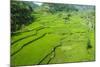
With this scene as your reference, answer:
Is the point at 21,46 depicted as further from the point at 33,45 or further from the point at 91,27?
the point at 91,27

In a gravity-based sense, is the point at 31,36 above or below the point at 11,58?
above

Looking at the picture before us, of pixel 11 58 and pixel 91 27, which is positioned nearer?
pixel 11 58
